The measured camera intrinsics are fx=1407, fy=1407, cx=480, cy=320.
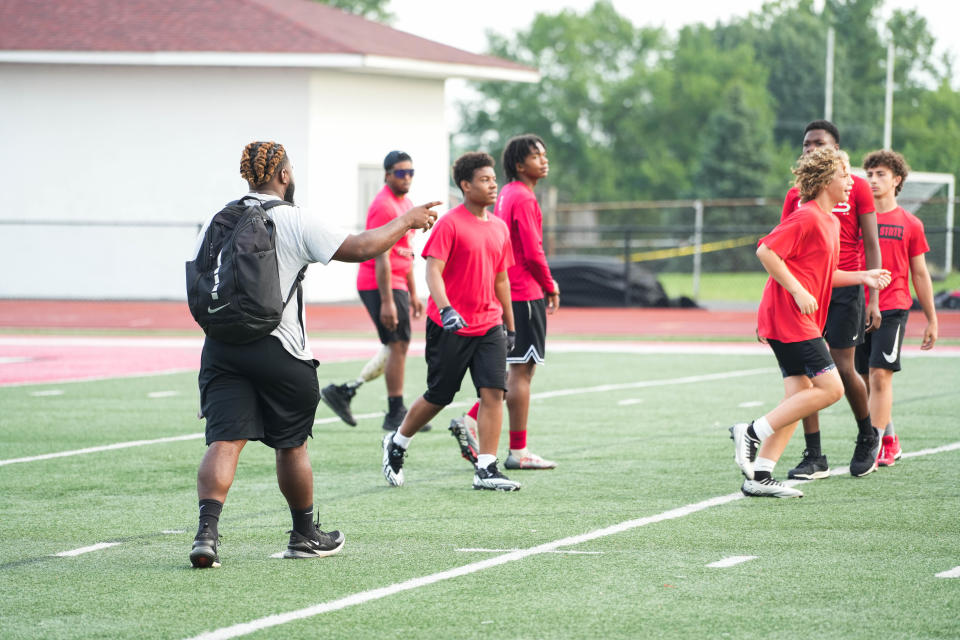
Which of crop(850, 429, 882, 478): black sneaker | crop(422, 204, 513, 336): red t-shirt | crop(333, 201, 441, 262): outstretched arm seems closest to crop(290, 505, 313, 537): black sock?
crop(333, 201, 441, 262): outstretched arm

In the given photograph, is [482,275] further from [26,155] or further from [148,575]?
[26,155]

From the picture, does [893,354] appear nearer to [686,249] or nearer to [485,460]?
[485,460]

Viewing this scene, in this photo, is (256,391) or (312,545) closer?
(256,391)

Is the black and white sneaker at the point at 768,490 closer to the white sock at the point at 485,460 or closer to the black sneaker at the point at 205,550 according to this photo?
the white sock at the point at 485,460

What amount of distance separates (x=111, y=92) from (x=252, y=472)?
21.0m

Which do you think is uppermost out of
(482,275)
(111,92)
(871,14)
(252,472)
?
(871,14)

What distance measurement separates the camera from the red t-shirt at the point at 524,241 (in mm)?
9094

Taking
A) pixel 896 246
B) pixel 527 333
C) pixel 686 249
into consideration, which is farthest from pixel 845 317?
pixel 686 249

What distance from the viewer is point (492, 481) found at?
27.2 ft

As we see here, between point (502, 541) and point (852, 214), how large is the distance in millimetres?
3443

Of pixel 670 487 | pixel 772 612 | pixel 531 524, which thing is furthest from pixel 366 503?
pixel 772 612

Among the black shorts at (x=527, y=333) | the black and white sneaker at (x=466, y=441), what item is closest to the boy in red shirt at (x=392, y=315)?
the black shorts at (x=527, y=333)

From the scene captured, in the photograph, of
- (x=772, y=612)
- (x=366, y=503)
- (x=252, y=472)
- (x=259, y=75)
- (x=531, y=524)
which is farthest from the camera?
(x=259, y=75)

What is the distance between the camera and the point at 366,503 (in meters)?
7.93
